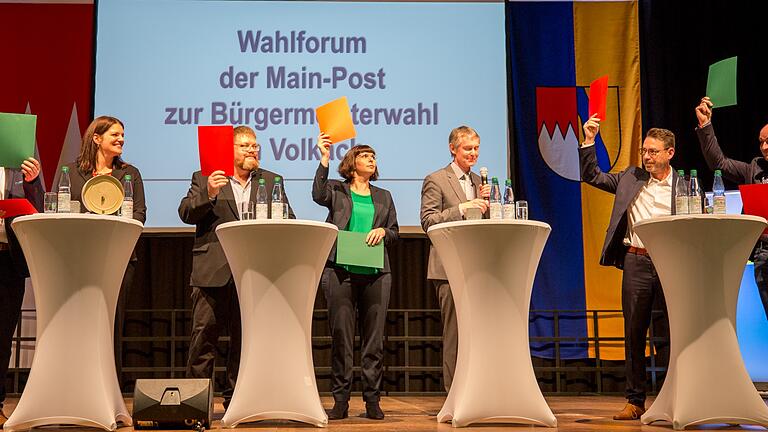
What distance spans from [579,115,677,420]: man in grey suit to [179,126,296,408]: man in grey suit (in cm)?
170

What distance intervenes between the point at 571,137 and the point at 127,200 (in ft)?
12.5

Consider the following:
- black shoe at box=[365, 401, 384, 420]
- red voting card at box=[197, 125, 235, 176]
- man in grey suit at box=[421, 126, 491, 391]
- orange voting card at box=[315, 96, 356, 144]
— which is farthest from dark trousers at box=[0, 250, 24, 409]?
man in grey suit at box=[421, 126, 491, 391]

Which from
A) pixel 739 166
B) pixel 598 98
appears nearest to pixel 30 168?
pixel 598 98

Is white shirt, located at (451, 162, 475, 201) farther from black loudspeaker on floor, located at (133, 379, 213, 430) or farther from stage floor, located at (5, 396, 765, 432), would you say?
black loudspeaker on floor, located at (133, 379, 213, 430)

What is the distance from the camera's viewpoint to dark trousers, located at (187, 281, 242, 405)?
4168 millimetres

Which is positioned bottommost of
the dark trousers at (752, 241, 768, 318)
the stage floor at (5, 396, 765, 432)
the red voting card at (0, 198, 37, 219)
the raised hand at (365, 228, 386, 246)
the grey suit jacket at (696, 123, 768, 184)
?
the stage floor at (5, 396, 765, 432)

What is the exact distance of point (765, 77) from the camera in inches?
248

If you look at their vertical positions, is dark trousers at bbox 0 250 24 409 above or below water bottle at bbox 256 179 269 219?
below

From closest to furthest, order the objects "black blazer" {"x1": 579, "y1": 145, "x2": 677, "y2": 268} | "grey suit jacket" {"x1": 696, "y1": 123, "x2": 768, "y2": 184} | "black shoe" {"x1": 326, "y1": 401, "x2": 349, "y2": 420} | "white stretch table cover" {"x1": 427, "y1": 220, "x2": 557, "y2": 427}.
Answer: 1. "white stretch table cover" {"x1": 427, "y1": 220, "x2": 557, "y2": 427}
2. "black shoe" {"x1": 326, "y1": 401, "x2": 349, "y2": 420}
3. "black blazer" {"x1": 579, "y1": 145, "x2": 677, "y2": 268}
4. "grey suit jacket" {"x1": 696, "y1": 123, "x2": 768, "y2": 184}

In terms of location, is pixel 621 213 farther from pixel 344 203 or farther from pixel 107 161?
pixel 107 161

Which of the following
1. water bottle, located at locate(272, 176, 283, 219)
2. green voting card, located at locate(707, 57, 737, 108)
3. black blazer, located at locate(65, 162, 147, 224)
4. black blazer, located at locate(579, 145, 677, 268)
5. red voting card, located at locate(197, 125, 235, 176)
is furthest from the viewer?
green voting card, located at locate(707, 57, 737, 108)

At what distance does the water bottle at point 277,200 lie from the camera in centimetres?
373

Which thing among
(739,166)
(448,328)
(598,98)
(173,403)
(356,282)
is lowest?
(173,403)

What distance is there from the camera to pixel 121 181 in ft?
13.3
